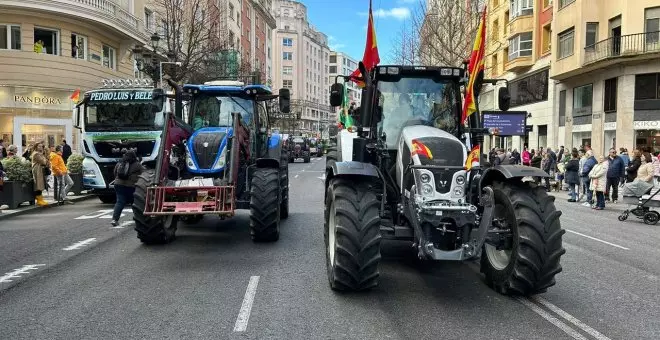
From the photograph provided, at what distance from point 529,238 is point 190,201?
505 centimetres

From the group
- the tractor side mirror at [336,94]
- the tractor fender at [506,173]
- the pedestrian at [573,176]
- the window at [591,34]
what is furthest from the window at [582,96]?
the tractor fender at [506,173]

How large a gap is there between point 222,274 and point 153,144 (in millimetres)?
9460

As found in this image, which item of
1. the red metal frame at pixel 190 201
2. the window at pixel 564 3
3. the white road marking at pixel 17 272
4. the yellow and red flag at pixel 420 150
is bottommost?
the white road marking at pixel 17 272

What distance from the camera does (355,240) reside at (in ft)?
17.8

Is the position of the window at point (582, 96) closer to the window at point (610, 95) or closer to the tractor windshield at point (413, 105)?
the window at point (610, 95)

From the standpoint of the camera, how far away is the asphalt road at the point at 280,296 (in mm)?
4844

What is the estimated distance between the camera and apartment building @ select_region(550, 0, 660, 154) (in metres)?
25.8

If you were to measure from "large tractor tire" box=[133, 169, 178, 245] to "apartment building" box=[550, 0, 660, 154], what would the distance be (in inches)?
979

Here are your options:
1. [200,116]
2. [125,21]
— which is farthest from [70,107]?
[200,116]

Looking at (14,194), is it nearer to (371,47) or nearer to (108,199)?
(108,199)

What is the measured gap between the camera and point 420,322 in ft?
16.5

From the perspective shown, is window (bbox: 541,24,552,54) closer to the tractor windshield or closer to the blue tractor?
the blue tractor

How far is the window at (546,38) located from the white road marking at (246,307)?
1309 inches

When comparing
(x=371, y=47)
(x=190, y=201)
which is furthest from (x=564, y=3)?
(x=190, y=201)
